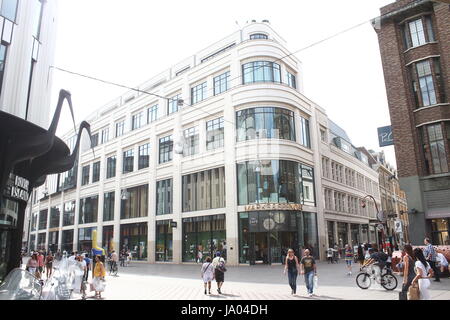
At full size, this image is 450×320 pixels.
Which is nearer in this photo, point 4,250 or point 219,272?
point 219,272

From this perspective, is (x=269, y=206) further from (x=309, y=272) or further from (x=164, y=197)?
(x=309, y=272)

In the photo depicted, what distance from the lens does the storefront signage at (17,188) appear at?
1430 centimetres

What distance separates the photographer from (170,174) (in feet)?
120

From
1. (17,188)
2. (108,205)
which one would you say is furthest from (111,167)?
(17,188)

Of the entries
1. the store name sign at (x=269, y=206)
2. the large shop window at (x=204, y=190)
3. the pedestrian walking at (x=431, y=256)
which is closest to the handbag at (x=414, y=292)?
the pedestrian walking at (x=431, y=256)

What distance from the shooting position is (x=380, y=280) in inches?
572

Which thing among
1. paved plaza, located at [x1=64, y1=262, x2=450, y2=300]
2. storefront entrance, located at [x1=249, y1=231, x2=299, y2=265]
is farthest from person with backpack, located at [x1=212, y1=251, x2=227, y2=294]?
storefront entrance, located at [x1=249, y1=231, x2=299, y2=265]

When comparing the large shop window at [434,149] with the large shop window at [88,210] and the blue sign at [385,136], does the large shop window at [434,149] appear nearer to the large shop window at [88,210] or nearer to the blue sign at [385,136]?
the blue sign at [385,136]

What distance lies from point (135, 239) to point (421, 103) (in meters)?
30.8

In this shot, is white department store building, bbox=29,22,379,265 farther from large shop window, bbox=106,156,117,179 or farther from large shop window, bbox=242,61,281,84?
large shop window, bbox=106,156,117,179

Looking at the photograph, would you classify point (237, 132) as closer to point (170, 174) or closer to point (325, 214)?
point (170, 174)

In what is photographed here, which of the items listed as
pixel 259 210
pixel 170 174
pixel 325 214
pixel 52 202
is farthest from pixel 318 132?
pixel 52 202

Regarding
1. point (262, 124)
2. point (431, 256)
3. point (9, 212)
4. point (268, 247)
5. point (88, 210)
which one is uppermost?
point (262, 124)
